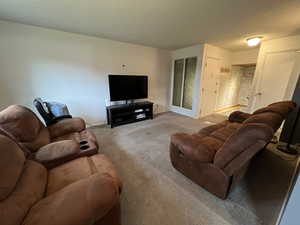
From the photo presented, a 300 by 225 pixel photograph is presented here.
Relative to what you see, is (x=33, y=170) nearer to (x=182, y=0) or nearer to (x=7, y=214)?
(x=7, y=214)

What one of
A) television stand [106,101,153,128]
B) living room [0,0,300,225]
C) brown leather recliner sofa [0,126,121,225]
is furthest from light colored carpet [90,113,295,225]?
television stand [106,101,153,128]

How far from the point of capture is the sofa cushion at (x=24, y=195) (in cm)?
71

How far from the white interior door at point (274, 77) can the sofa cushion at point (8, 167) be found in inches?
204

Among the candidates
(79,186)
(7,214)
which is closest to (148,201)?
(79,186)

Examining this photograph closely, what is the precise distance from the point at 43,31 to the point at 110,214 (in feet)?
11.8

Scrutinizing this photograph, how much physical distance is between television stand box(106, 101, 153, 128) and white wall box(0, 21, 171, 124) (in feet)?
1.74

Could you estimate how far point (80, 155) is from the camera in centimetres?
147

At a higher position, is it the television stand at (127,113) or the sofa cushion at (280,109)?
the sofa cushion at (280,109)

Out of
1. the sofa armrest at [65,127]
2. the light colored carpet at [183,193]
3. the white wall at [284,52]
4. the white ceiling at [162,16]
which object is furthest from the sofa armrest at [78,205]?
the white wall at [284,52]

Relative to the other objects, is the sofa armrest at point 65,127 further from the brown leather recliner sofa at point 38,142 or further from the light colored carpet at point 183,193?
the light colored carpet at point 183,193

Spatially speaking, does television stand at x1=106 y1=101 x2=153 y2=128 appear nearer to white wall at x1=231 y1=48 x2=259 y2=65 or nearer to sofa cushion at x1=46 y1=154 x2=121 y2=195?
sofa cushion at x1=46 y1=154 x2=121 y2=195

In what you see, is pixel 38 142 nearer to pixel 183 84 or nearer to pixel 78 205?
pixel 78 205

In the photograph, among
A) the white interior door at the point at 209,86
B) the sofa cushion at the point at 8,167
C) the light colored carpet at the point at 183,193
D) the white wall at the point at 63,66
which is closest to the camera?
the sofa cushion at the point at 8,167

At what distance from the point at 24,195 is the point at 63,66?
116 inches
